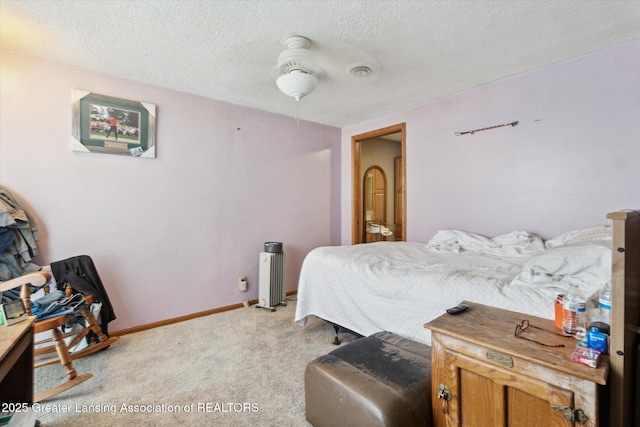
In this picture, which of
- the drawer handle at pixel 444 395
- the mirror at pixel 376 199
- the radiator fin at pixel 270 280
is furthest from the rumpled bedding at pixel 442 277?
the mirror at pixel 376 199

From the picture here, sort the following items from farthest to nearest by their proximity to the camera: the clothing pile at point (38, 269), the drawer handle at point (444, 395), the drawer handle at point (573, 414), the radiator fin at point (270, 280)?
the radiator fin at point (270, 280) < the clothing pile at point (38, 269) < the drawer handle at point (444, 395) < the drawer handle at point (573, 414)

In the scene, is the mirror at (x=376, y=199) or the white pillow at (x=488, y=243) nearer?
the white pillow at (x=488, y=243)

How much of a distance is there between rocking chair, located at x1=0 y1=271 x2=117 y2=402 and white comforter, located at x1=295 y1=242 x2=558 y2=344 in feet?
5.11

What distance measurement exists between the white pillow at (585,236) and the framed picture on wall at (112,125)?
3.46 metres

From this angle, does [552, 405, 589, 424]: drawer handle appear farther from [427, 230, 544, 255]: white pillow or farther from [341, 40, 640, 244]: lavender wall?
[341, 40, 640, 244]: lavender wall

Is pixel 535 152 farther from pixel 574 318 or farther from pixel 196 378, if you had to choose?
pixel 196 378

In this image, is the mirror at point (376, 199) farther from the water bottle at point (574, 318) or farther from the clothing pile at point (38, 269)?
the water bottle at point (574, 318)

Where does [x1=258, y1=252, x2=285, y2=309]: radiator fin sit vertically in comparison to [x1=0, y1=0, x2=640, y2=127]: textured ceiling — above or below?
below

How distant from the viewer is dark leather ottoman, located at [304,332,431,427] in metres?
1.17

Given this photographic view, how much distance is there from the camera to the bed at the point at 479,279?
2.91ft

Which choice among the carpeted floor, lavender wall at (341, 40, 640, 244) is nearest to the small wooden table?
the carpeted floor

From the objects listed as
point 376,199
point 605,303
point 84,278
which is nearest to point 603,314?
point 605,303

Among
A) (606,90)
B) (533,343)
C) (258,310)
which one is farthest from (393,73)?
(258,310)

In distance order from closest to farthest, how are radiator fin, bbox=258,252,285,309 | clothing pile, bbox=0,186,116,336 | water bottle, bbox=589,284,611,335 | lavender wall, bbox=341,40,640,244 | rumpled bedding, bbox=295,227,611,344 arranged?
water bottle, bbox=589,284,611,335 < rumpled bedding, bbox=295,227,611,344 < clothing pile, bbox=0,186,116,336 < lavender wall, bbox=341,40,640,244 < radiator fin, bbox=258,252,285,309
